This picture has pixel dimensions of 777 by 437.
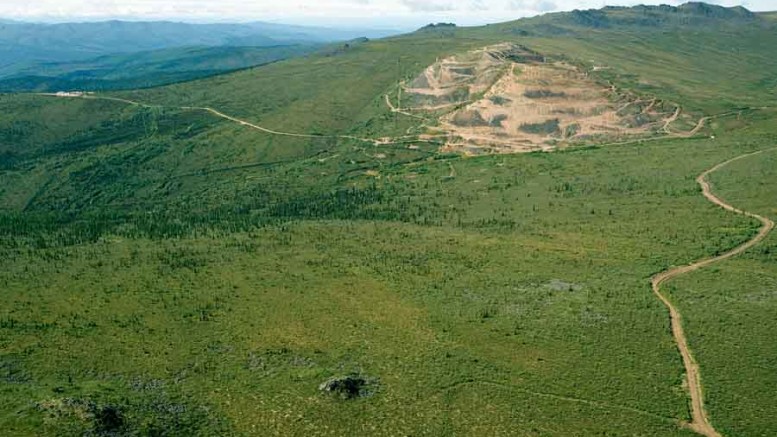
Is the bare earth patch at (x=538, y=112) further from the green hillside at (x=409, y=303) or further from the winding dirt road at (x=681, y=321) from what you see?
the winding dirt road at (x=681, y=321)

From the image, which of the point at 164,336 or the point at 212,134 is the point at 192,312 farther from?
the point at 212,134

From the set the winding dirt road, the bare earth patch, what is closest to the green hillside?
the winding dirt road

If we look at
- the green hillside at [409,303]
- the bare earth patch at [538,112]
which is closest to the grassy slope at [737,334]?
the green hillside at [409,303]

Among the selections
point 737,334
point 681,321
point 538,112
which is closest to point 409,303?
point 681,321

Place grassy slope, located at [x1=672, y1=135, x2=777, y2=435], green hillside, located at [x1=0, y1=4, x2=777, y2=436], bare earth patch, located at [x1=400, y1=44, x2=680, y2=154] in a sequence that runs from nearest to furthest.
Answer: grassy slope, located at [x1=672, y1=135, x2=777, y2=435] → green hillside, located at [x1=0, y1=4, x2=777, y2=436] → bare earth patch, located at [x1=400, y1=44, x2=680, y2=154]

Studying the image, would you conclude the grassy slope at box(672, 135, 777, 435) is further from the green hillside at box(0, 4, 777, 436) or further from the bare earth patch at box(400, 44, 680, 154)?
the bare earth patch at box(400, 44, 680, 154)

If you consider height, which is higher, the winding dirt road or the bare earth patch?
the bare earth patch

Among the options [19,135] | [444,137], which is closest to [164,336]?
[444,137]
